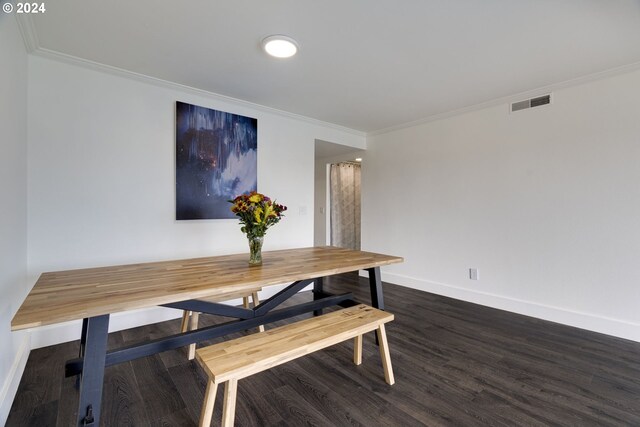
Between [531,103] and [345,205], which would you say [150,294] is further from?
[345,205]

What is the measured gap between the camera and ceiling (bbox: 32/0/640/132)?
1777 mm

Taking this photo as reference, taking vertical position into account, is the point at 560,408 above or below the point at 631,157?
below

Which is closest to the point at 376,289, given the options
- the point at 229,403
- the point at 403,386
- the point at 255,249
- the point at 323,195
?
the point at 403,386

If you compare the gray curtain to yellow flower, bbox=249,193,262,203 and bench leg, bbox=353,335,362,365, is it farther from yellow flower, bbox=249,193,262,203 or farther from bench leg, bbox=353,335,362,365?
yellow flower, bbox=249,193,262,203

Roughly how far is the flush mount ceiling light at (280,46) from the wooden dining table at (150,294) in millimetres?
1580

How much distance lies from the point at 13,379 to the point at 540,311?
429 centimetres

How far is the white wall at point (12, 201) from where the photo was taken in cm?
157

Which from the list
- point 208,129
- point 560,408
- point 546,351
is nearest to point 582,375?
point 546,351

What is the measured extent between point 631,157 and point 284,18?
10.2ft

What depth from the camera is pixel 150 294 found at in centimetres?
128

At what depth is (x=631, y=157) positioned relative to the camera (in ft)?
8.24

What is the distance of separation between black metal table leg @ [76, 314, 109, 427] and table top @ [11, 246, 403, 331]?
13 centimetres

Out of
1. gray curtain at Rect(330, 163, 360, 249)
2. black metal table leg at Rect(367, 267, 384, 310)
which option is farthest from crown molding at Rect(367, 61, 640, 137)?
black metal table leg at Rect(367, 267, 384, 310)

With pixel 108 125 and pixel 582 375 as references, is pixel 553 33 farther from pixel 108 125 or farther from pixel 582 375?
pixel 108 125
